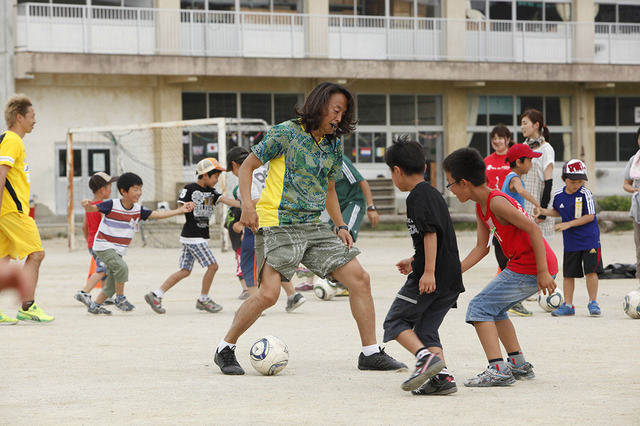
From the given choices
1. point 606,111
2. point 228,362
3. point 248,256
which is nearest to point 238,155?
point 248,256

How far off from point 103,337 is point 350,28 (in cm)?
2477

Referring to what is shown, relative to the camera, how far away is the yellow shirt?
8.82m

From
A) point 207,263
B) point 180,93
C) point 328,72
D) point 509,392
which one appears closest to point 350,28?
point 328,72

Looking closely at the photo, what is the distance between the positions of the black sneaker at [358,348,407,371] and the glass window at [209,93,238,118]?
2475 cm

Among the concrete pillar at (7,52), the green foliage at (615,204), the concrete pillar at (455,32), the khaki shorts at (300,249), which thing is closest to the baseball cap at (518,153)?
the khaki shorts at (300,249)

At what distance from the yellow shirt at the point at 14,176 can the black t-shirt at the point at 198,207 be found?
1638 millimetres

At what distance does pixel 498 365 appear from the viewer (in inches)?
233

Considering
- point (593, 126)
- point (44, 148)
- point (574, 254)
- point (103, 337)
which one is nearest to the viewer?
point (103, 337)

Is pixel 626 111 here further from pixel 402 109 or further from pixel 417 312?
pixel 417 312

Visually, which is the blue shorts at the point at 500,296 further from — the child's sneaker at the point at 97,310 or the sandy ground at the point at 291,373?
the child's sneaker at the point at 97,310

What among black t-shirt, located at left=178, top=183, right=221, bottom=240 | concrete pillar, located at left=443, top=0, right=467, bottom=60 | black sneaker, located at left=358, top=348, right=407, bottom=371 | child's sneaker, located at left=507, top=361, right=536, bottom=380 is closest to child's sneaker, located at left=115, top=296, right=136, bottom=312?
black t-shirt, located at left=178, top=183, right=221, bottom=240

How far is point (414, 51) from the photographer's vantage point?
3259cm

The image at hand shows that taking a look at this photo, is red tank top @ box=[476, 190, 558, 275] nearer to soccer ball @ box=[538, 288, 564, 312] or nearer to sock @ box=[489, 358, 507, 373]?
sock @ box=[489, 358, 507, 373]

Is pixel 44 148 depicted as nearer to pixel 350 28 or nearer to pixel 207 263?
pixel 350 28
